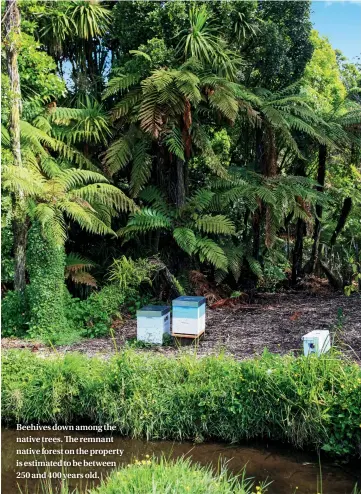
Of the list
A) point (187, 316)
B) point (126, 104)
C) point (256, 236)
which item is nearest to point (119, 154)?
point (126, 104)

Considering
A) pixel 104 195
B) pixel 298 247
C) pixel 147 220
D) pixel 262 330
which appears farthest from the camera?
pixel 298 247

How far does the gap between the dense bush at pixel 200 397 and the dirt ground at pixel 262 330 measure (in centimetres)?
58

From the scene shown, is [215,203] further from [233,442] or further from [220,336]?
[233,442]

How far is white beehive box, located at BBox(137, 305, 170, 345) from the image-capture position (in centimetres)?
660

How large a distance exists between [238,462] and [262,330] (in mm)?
2594

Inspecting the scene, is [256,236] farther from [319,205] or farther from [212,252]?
[212,252]

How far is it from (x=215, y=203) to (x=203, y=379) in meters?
4.26

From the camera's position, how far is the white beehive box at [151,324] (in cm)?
660

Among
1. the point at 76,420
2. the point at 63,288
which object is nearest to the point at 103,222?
the point at 63,288

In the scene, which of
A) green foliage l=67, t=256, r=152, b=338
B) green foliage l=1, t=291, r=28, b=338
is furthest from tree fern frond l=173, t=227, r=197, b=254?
green foliage l=1, t=291, r=28, b=338

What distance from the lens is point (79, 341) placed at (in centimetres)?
699

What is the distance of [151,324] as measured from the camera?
662cm

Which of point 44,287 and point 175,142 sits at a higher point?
point 175,142

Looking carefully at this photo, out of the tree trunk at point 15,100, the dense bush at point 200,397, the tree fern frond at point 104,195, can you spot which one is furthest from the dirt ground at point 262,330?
the tree fern frond at point 104,195
